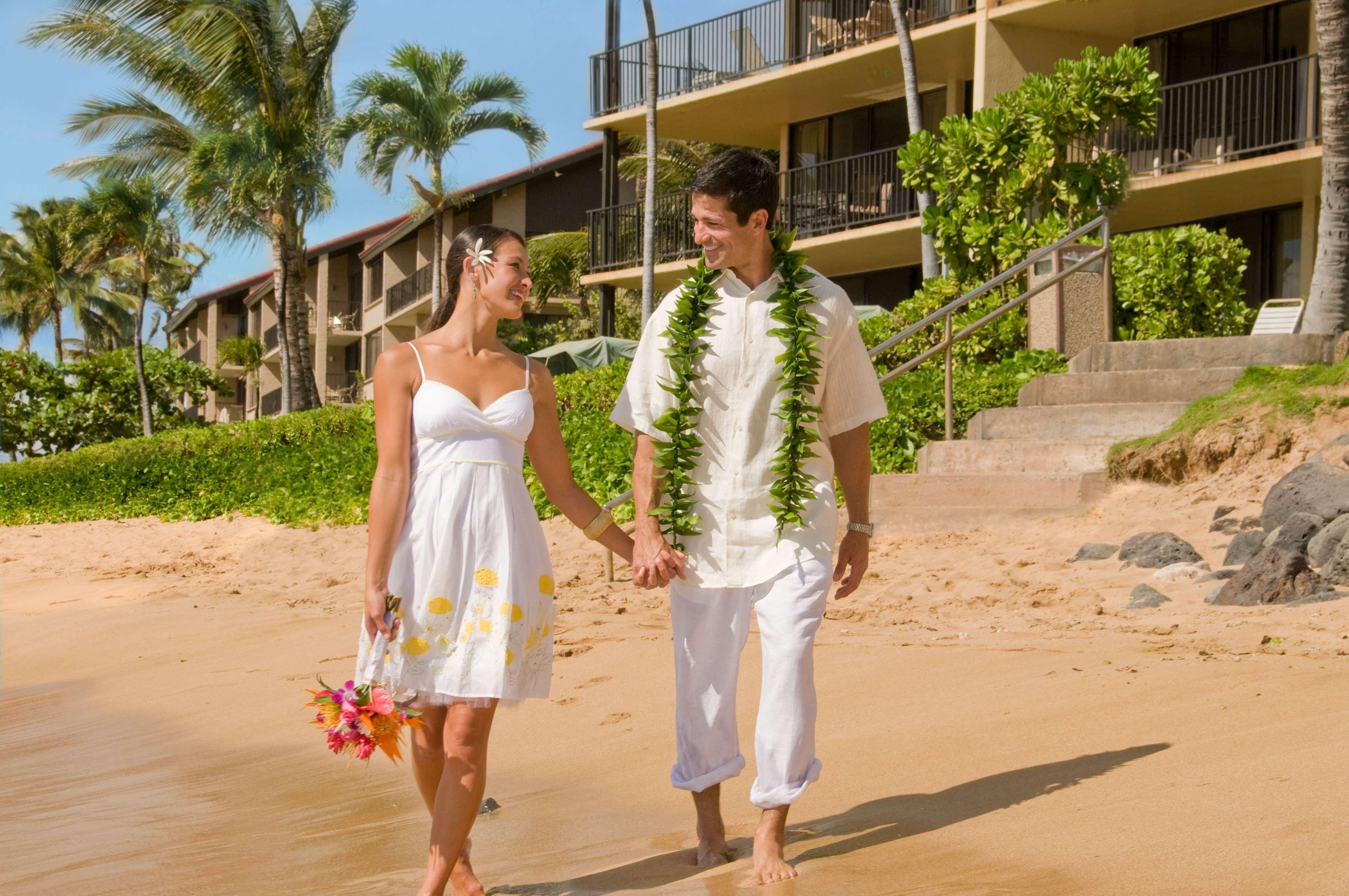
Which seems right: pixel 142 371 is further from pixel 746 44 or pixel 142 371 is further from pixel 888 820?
pixel 888 820

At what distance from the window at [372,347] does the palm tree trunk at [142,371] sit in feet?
24.1

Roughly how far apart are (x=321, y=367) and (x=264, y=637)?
39.8 meters

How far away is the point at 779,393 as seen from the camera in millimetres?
3705

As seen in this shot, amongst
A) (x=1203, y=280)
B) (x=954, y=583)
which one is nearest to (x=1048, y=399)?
(x=954, y=583)

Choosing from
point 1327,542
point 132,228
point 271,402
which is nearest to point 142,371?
point 132,228

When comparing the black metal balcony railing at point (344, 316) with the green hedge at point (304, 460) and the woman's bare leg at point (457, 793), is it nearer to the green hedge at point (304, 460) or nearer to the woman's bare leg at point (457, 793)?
the green hedge at point (304, 460)

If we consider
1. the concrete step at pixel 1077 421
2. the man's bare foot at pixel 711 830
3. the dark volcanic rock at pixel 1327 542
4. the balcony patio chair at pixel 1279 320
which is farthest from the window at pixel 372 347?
the man's bare foot at pixel 711 830

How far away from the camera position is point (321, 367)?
4753 cm

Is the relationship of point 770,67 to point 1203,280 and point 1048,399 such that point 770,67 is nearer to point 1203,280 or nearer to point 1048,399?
point 1203,280

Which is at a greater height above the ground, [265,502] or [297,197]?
[297,197]

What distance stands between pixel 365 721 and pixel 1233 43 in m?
17.9

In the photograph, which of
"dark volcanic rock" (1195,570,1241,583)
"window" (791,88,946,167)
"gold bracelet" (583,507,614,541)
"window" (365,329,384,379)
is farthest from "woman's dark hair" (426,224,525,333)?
"window" (365,329,384,379)

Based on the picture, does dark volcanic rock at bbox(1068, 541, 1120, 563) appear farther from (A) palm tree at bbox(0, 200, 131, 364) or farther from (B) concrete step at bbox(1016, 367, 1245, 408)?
(A) palm tree at bbox(0, 200, 131, 364)

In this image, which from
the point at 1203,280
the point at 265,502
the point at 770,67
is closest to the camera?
the point at 1203,280
